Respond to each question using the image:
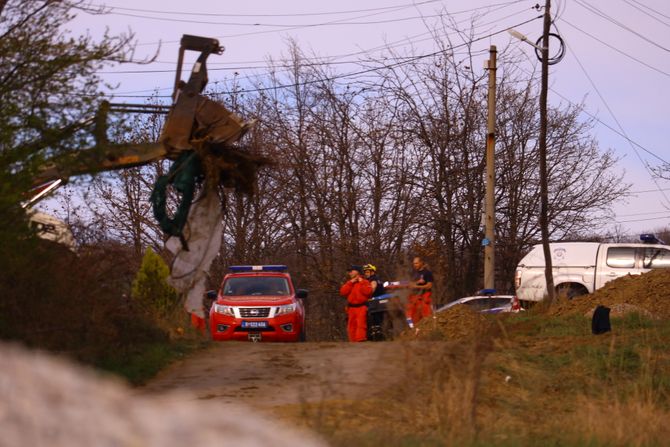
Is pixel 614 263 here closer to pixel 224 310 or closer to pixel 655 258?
pixel 655 258

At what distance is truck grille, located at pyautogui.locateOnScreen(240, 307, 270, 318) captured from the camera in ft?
68.6

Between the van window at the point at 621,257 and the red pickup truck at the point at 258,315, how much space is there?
9.45 meters

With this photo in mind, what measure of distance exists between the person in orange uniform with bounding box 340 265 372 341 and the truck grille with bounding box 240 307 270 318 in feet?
5.24

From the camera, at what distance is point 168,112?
12688 mm

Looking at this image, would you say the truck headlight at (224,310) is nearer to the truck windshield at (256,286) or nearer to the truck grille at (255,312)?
the truck grille at (255,312)

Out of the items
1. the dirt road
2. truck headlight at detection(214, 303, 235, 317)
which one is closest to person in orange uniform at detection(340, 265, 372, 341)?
truck headlight at detection(214, 303, 235, 317)

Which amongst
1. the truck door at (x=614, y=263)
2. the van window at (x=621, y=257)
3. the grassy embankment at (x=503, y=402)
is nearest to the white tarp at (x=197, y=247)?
the grassy embankment at (x=503, y=402)

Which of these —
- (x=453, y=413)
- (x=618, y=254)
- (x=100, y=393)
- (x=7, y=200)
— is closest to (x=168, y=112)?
(x=7, y=200)

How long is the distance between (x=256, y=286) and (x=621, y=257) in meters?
10.5

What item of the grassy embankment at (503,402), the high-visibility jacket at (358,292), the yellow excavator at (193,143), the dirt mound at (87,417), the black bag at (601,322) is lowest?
the grassy embankment at (503,402)

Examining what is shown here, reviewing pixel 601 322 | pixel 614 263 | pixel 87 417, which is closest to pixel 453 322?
pixel 601 322

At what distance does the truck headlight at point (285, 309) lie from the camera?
20953mm

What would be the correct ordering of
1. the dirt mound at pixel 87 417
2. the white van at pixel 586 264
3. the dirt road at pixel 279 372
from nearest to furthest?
1. the dirt mound at pixel 87 417
2. the dirt road at pixel 279 372
3. the white van at pixel 586 264

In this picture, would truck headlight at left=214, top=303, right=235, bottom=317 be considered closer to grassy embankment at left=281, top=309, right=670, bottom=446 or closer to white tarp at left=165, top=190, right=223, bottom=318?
grassy embankment at left=281, top=309, right=670, bottom=446
